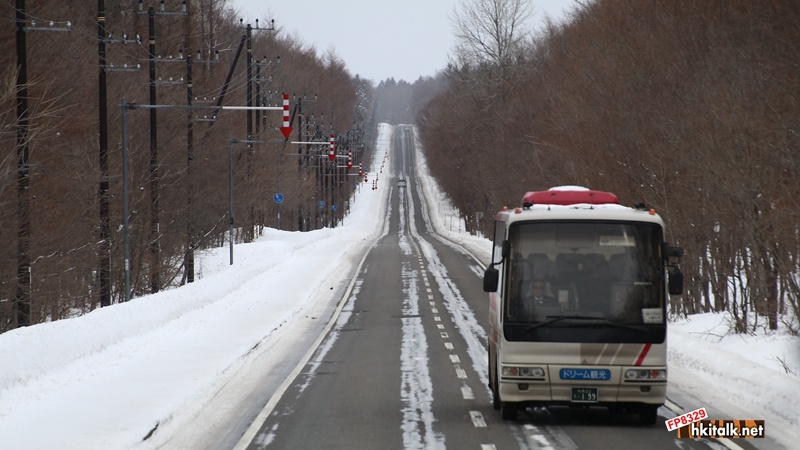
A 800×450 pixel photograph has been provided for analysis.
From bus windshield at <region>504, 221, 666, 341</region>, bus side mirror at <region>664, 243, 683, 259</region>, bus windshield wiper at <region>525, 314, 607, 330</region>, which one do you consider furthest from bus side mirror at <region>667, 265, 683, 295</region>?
bus windshield wiper at <region>525, 314, 607, 330</region>

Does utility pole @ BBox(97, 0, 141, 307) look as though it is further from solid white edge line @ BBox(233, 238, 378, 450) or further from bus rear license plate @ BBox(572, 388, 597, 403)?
bus rear license plate @ BBox(572, 388, 597, 403)

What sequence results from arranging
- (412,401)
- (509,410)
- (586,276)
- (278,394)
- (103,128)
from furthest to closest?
(103,128) < (278,394) < (412,401) < (509,410) < (586,276)

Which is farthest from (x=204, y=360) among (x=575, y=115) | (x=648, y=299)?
(x=575, y=115)

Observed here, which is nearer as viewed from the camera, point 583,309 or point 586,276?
point 583,309

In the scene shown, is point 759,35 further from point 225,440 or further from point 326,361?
point 225,440

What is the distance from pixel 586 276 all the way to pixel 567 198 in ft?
6.76

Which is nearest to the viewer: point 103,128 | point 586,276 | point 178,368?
point 586,276

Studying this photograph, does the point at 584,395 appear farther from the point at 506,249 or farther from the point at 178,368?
the point at 178,368

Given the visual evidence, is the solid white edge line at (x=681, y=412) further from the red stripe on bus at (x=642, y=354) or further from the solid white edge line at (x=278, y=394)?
the solid white edge line at (x=278, y=394)

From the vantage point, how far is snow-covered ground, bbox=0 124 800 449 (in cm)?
1238

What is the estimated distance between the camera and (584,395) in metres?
12.3

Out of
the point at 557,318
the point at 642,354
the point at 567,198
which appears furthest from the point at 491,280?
the point at 567,198

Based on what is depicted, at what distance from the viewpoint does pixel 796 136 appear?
20.2 metres

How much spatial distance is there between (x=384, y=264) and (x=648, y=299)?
39906mm
